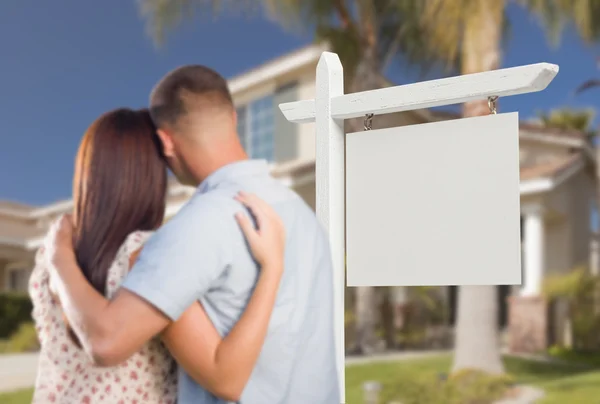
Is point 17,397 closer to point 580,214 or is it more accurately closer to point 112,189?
point 112,189

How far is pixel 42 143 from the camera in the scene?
23344 millimetres

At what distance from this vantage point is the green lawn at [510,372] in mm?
8477

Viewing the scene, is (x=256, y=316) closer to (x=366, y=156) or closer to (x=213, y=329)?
(x=213, y=329)

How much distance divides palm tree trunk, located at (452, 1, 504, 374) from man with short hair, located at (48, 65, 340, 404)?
8222 mm

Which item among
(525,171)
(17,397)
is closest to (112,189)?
(17,397)

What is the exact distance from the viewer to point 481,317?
31.7 feet

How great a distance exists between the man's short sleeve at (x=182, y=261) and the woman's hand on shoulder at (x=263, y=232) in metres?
0.05

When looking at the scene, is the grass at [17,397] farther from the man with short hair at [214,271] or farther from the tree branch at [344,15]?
A: the tree branch at [344,15]

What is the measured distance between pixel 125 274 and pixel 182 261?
0.43 feet

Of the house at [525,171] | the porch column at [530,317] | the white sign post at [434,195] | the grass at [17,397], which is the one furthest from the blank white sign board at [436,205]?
the porch column at [530,317]

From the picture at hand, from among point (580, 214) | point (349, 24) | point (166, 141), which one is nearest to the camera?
point (166, 141)

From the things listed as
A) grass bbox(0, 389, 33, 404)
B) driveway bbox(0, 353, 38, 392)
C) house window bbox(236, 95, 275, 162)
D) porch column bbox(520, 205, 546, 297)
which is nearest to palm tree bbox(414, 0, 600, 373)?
porch column bbox(520, 205, 546, 297)

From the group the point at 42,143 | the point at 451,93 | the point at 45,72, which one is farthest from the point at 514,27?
the point at 45,72

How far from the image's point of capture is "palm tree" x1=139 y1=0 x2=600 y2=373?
381 inches
